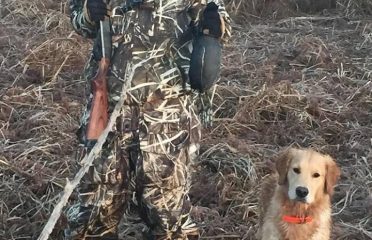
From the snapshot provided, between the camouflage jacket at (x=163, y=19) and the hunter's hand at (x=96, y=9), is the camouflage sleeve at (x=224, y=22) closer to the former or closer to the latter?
the camouflage jacket at (x=163, y=19)

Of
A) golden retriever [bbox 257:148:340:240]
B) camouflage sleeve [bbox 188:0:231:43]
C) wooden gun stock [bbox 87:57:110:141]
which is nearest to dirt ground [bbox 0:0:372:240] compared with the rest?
golden retriever [bbox 257:148:340:240]

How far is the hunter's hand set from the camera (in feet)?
11.6

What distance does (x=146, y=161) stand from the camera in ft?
12.3

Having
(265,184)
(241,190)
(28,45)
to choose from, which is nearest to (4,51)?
(28,45)

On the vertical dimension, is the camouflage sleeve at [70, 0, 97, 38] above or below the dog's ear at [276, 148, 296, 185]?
above

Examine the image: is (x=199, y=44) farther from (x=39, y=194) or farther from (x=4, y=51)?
(x=4, y=51)

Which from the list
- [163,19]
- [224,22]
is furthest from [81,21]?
[224,22]

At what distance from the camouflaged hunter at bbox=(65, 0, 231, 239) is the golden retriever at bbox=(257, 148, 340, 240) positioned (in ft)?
1.80

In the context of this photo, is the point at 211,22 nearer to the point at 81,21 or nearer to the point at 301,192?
the point at 81,21

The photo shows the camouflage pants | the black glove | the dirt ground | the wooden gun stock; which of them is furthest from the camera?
the dirt ground

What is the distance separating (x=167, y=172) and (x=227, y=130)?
2.54 m

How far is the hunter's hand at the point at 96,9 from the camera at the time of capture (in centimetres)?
354

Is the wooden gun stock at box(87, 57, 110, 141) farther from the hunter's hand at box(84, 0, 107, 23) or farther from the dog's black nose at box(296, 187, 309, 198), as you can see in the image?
the dog's black nose at box(296, 187, 309, 198)

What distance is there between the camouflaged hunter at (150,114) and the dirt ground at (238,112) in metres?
0.89
